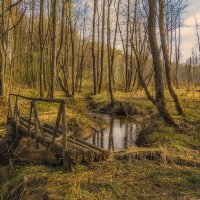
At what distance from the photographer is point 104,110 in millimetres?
21609

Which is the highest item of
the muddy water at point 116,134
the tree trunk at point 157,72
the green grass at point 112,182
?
the tree trunk at point 157,72

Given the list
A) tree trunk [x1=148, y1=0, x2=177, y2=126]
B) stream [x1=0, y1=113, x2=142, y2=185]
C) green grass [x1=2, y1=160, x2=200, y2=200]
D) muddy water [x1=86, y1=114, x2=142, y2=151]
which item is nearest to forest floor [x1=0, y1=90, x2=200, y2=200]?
green grass [x1=2, y1=160, x2=200, y2=200]

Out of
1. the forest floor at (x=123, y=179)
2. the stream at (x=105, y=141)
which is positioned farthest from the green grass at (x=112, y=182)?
the stream at (x=105, y=141)

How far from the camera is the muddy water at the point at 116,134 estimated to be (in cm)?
1223

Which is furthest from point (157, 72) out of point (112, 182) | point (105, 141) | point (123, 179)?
point (112, 182)

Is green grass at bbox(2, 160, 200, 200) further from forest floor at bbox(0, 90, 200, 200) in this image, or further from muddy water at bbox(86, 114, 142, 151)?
muddy water at bbox(86, 114, 142, 151)

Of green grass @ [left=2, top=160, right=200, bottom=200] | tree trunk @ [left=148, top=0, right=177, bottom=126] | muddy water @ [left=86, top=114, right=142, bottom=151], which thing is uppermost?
tree trunk @ [left=148, top=0, right=177, bottom=126]

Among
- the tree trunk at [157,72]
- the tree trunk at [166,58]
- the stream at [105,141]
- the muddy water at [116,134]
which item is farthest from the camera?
the tree trunk at [166,58]

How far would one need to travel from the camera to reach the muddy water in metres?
12.2

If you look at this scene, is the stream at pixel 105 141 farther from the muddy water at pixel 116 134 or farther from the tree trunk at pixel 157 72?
the tree trunk at pixel 157 72

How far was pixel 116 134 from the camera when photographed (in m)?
14.6

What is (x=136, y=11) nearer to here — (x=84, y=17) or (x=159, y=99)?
(x=84, y=17)

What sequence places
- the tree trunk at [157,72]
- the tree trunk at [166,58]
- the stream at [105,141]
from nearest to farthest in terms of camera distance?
1. the stream at [105,141]
2. the tree trunk at [157,72]
3. the tree trunk at [166,58]

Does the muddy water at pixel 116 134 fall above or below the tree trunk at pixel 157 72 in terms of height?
below
